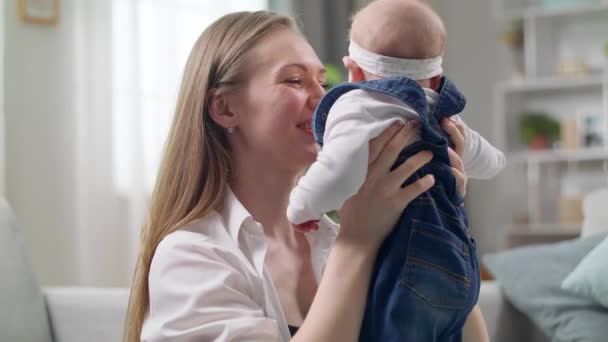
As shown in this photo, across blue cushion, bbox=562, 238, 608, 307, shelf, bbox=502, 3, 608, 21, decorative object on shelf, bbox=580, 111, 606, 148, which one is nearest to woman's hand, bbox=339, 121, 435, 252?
blue cushion, bbox=562, 238, 608, 307

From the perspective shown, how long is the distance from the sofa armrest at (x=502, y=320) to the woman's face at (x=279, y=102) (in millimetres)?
1084

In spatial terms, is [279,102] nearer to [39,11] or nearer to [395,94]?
[395,94]

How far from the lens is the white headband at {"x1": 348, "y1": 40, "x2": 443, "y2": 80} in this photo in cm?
114

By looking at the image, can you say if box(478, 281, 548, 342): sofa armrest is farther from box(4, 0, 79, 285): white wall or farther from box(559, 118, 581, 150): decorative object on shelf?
box(559, 118, 581, 150): decorative object on shelf

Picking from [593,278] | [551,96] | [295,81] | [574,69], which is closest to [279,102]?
[295,81]

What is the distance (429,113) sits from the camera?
3.82ft

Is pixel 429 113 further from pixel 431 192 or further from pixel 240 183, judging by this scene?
pixel 240 183

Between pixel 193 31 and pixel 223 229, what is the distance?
242 centimetres

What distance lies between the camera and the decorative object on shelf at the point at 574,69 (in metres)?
4.52

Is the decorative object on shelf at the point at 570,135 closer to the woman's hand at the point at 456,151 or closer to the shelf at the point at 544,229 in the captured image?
the shelf at the point at 544,229

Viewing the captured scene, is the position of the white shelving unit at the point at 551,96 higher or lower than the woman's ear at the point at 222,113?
lower

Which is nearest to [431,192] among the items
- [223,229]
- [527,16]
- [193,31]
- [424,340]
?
[424,340]

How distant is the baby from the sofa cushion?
1.10 m

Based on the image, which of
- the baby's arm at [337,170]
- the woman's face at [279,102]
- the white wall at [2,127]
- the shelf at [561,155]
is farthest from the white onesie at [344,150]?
the shelf at [561,155]
